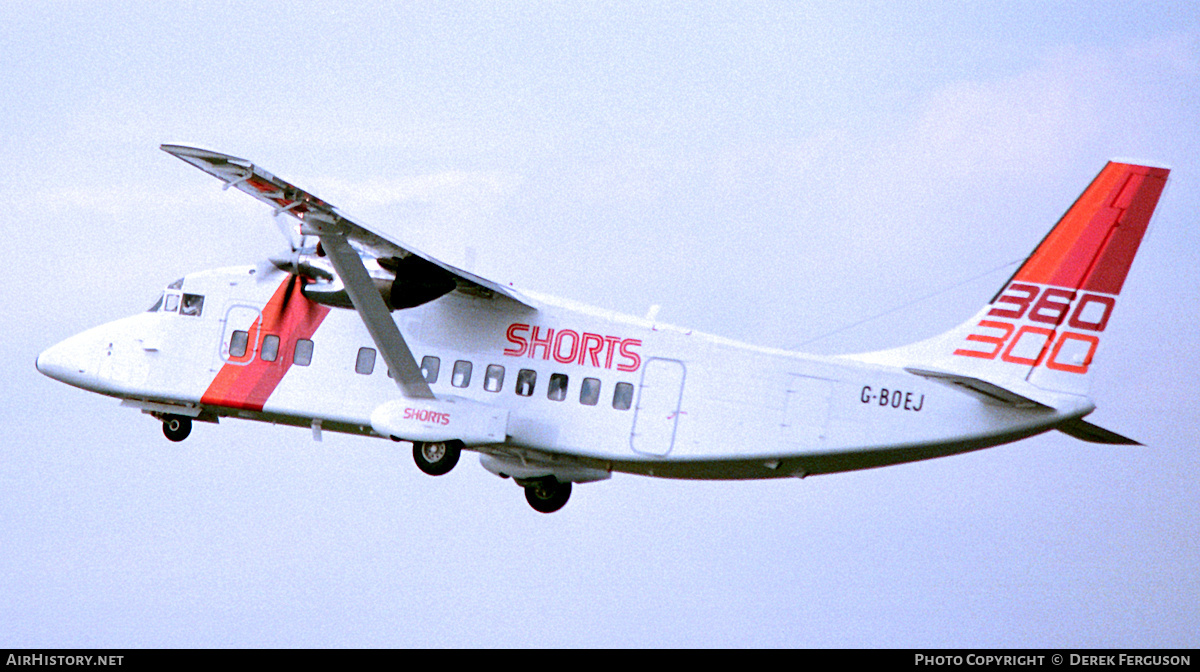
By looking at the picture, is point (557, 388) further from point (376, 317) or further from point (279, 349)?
point (279, 349)

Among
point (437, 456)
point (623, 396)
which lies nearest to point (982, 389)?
point (623, 396)

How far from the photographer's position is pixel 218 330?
2691 cm

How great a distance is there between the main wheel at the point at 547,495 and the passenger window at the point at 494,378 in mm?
2366

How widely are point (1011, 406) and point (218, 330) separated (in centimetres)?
1204

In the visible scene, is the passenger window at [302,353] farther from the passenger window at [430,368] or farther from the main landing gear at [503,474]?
the main landing gear at [503,474]

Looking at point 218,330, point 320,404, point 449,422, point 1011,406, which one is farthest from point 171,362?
point 1011,406

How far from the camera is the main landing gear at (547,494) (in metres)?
27.4

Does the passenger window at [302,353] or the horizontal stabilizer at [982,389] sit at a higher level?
the horizontal stabilizer at [982,389]

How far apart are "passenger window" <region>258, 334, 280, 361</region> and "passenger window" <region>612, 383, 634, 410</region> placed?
212 inches

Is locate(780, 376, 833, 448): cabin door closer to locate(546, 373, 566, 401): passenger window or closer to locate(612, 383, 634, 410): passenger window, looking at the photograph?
locate(612, 383, 634, 410): passenger window

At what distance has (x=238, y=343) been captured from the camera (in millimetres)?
26766

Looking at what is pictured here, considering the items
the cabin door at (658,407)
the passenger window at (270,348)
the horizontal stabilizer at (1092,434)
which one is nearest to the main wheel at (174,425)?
the passenger window at (270,348)

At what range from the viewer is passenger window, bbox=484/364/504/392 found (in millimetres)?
25578

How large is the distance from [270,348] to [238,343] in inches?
22.3
